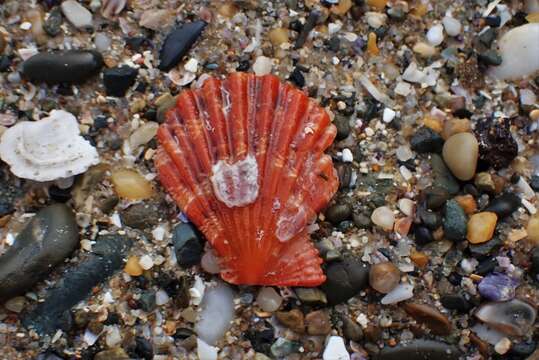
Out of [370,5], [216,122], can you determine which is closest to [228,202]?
[216,122]

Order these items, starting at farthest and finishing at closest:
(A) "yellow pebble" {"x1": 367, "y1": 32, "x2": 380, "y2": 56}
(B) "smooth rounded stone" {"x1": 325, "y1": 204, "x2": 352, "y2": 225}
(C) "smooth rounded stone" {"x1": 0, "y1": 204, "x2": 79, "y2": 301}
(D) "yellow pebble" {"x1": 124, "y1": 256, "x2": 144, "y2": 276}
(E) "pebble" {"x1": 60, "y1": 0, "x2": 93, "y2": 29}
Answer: (A) "yellow pebble" {"x1": 367, "y1": 32, "x2": 380, "y2": 56} → (E) "pebble" {"x1": 60, "y1": 0, "x2": 93, "y2": 29} → (B) "smooth rounded stone" {"x1": 325, "y1": 204, "x2": 352, "y2": 225} → (D) "yellow pebble" {"x1": 124, "y1": 256, "x2": 144, "y2": 276} → (C) "smooth rounded stone" {"x1": 0, "y1": 204, "x2": 79, "y2": 301}

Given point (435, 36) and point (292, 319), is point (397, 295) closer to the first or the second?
point (292, 319)

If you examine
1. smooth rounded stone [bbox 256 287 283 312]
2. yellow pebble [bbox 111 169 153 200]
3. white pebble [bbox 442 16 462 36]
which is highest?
white pebble [bbox 442 16 462 36]

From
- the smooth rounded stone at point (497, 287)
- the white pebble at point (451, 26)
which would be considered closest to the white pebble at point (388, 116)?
the white pebble at point (451, 26)

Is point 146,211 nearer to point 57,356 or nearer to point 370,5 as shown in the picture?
point 57,356

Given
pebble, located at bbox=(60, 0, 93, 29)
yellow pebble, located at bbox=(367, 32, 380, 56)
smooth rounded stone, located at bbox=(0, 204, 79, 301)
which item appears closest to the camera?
smooth rounded stone, located at bbox=(0, 204, 79, 301)

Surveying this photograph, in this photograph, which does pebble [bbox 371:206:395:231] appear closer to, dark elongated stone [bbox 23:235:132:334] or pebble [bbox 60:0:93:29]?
dark elongated stone [bbox 23:235:132:334]

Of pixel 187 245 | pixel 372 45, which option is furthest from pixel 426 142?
pixel 187 245

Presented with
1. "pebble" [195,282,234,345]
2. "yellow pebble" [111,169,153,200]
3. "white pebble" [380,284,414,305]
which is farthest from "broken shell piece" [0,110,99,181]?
"white pebble" [380,284,414,305]
